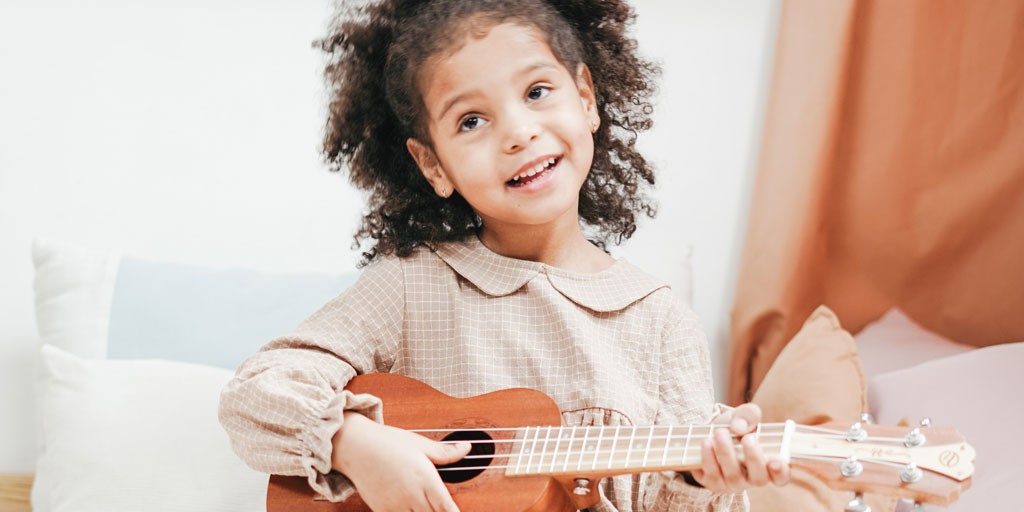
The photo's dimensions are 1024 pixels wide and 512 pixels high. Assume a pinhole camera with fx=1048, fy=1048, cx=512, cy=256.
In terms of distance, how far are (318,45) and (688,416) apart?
0.74 m

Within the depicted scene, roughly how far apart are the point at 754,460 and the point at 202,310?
3.57 ft

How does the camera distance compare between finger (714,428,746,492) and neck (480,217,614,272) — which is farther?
neck (480,217,614,272)

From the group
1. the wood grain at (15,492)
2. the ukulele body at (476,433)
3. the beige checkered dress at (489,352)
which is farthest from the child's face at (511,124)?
the wood grain at (15,492)

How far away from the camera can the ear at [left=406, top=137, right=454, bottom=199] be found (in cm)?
131

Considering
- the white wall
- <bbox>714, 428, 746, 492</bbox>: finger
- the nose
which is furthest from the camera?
the white wall

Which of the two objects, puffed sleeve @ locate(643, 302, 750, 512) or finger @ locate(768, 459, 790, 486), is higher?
finger @ locate(768, 459, 790, 486)

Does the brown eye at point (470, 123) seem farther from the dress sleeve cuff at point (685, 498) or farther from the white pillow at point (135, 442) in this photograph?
the white pillow at point (135, 442)

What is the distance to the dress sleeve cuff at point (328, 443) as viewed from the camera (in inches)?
42.7

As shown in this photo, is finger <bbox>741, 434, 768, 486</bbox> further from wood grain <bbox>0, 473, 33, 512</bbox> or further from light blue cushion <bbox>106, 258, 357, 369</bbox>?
wood grain <bbox>0, 473, 33, 512</bbox>

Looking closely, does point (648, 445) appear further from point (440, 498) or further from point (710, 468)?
point (440, 498)

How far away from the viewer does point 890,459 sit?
867mm

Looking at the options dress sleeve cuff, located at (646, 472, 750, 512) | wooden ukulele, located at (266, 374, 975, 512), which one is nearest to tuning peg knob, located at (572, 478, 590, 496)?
wooden ukulele, located at (266, 374, 975, 512)

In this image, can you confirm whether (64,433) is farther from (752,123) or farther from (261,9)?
(752,123)

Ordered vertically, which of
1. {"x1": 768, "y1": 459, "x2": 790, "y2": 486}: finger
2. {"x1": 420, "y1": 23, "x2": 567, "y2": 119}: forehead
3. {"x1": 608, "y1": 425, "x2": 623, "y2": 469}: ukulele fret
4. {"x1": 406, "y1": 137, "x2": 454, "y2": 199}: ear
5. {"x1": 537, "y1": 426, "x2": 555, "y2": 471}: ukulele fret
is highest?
{"x1": 420, "y1": 23, "x2": 567, "y2": 119}: forehead
